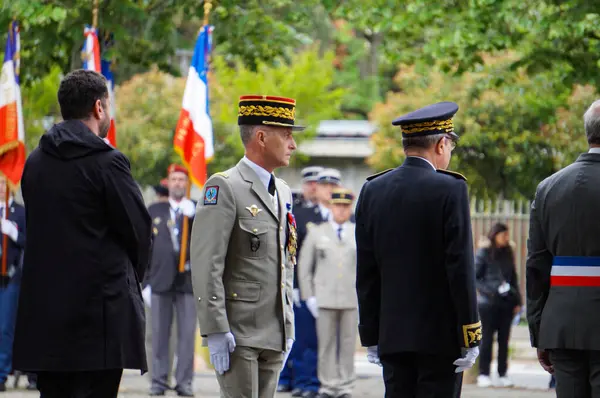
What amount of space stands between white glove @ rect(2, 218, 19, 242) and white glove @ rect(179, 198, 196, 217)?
1.82 m

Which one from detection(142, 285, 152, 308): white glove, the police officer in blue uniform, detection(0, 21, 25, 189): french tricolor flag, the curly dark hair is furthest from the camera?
the police officer in blue uniform

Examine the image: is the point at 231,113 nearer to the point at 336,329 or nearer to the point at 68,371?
the point at 336,329

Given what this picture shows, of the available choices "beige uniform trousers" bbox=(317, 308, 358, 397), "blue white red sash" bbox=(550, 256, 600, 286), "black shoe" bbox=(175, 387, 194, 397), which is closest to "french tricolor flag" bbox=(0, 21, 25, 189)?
"black shoe" bbox=(175, 387, 194, 397)

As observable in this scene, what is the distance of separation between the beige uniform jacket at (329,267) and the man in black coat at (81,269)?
7.35 m

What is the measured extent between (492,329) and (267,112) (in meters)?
8.99

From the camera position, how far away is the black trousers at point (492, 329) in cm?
1509

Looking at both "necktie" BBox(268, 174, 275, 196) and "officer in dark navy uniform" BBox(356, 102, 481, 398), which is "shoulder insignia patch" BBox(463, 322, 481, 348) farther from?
"necktie" BBox(268, 174, 275, 196)

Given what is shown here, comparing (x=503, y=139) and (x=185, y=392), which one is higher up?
(x=503, y=139)

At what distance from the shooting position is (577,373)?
637 centimetres

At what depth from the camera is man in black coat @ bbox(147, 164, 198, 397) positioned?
13.0 meters

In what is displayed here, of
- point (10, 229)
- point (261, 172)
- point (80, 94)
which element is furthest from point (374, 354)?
point (10, 229)

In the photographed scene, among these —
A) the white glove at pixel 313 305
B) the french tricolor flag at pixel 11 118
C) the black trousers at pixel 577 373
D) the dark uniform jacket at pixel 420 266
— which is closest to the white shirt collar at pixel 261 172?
the dark uniform jacket at pixel 420 266

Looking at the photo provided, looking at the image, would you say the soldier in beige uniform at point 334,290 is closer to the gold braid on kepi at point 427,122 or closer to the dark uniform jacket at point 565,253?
the dark uniform jacket at point 565,253

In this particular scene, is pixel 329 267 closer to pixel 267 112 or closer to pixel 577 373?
pixel 267 112
